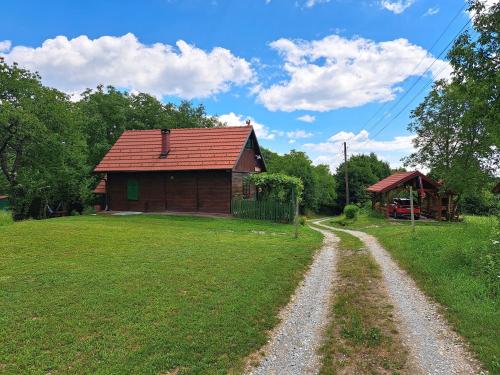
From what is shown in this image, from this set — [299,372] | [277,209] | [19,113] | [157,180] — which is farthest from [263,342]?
[19,113]

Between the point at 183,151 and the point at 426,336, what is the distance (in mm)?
A: 20895

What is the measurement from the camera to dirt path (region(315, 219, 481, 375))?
4484mm

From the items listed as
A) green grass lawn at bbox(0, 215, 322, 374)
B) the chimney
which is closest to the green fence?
the chimney

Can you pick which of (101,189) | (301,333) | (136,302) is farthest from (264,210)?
(301,333)

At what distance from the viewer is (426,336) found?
5.31 metres

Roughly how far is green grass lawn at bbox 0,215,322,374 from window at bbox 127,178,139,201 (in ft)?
40.6

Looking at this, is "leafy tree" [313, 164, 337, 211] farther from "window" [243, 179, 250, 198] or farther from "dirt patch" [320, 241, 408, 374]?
"dirt patch" [320, 241, 408, 374]

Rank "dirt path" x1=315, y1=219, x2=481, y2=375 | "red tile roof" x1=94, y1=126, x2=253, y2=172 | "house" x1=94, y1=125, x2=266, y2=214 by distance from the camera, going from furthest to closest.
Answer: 1. "red tile roof" x1=94, y1=126, x2=253, y2=172
2. "house" x1=94, y1=125, x2=266, y2=214
3. "dirt path" x1=315, y1=219, x2=481, y2=375

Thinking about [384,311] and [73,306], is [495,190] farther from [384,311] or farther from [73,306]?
[73,306]

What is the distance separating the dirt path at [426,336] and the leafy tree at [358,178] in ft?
149

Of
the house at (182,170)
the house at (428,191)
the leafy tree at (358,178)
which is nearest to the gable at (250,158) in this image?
the house at (182,170)

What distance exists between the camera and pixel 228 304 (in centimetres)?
637

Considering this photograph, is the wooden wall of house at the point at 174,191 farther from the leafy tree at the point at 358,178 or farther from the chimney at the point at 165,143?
the leafy tree at the point at 358,178

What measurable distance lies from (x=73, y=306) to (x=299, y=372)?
4087 millimetres
